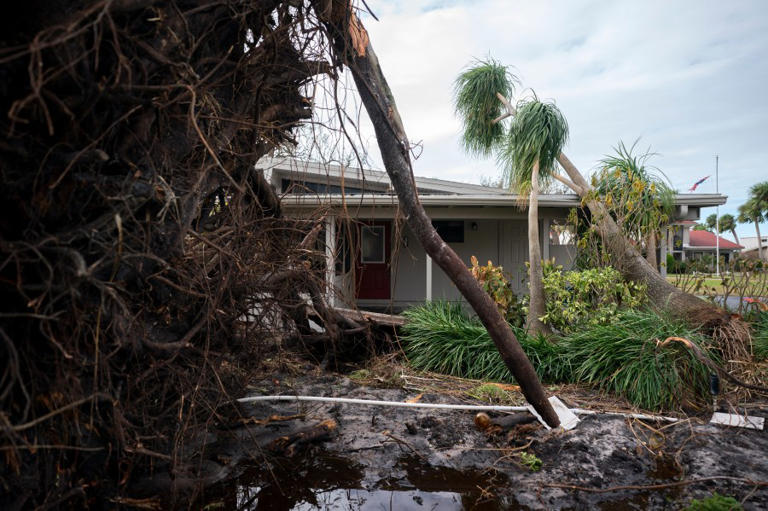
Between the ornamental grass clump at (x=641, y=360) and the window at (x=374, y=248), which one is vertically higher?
the window at (x=374, y=248)

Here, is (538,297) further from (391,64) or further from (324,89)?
(324,89)

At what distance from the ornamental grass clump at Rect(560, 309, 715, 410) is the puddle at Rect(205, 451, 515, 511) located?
2454mm

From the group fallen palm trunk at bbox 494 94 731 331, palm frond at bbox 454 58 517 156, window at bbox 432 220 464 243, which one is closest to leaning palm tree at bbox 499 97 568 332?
fallen palm trunk at bbox 494 94 731 331

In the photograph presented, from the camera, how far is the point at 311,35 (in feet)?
9.23

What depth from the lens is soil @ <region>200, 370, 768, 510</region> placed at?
3.27m

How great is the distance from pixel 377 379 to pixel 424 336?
4.34 feet

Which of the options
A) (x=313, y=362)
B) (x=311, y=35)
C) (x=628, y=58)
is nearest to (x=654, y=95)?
(x=628, y=58)

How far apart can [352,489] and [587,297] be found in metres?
4.90

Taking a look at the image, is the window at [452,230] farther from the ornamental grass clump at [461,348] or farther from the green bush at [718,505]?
the green bush at [718,505]

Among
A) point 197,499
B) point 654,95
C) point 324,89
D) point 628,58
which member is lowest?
point 197,499

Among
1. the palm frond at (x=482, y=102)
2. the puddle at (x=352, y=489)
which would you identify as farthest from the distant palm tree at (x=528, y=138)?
the puddle at (x=352, y=489)

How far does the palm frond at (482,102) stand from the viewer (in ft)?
28.9

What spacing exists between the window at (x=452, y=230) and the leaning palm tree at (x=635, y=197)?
4909 mm

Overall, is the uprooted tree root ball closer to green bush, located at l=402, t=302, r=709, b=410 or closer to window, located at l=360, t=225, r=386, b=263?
green bush, located at l=402, t=302, r=709, b=410
